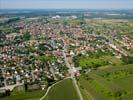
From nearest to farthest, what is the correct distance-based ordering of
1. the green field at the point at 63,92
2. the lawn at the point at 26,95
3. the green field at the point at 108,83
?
the green field at the point at 63,92 < the green field at the point at 108,83 < the lawn at the point at 26,95

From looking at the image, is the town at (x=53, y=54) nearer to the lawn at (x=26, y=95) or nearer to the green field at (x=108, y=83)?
the lawn at (x=26, y=95)

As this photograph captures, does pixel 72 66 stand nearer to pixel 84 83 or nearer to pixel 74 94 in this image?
pixel 84 83

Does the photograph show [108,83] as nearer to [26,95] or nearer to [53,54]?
[26,95]

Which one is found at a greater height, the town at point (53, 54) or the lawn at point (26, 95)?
the lawn at point (26, 95)

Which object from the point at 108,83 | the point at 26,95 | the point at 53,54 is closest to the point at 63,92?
the point at 26,95

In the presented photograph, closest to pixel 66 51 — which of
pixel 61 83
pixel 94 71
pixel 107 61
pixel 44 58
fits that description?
pixel 44 58

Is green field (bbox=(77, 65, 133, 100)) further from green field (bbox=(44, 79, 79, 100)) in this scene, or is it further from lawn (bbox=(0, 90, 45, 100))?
lawn (bbox=(0, 90, 45, 100))

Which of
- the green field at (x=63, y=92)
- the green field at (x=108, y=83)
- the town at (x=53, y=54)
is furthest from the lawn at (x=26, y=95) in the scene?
the green field at (x=108, y=83)
